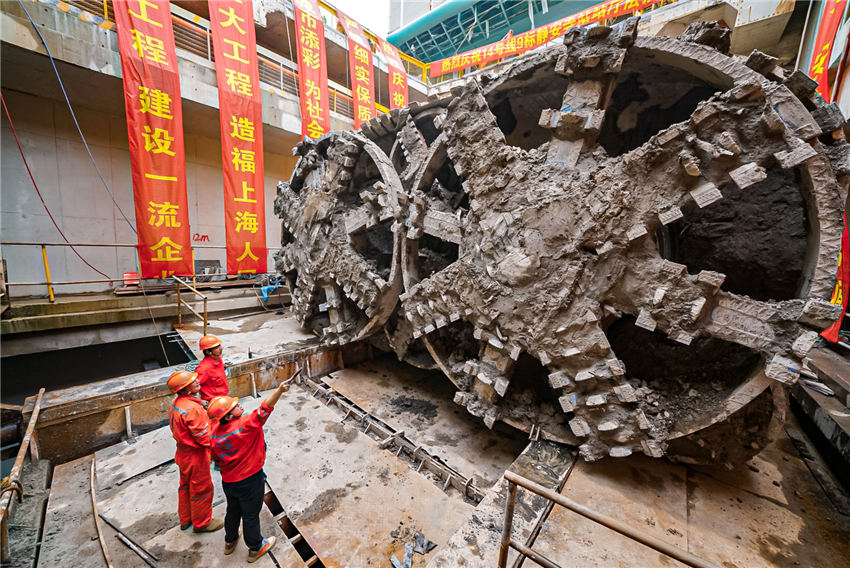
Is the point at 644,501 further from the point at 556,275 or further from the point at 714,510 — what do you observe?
the point at 556,275

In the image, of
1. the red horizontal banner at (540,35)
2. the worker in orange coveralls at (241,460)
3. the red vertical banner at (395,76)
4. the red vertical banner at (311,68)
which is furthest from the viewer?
the red vertical banner at (395,76)

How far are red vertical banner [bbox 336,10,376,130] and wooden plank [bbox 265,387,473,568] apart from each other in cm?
1019

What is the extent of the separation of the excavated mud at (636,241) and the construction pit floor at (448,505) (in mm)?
366

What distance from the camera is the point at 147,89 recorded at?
6.98m

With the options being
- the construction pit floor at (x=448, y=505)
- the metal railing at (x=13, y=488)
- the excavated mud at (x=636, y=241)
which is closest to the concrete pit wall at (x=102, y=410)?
the metal railing at (x=13, y=488)

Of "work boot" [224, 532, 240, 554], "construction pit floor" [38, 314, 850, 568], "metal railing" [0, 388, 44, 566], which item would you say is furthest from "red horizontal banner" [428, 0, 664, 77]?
"metal railing" [0, 388, 44, 566]

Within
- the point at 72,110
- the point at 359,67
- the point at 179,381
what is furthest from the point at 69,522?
the point at 359,67

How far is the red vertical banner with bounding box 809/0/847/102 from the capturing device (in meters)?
5.38

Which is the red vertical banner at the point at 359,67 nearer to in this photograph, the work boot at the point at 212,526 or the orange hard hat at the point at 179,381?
the orange hard hat at the point at 179,381

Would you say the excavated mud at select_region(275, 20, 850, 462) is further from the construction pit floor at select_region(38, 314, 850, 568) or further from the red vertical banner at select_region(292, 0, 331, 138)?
the red vertical banner at select_region(292, 0, 331, 138)

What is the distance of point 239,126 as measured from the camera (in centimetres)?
832

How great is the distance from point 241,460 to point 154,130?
7.99 m

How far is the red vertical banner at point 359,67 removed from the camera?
10.6m

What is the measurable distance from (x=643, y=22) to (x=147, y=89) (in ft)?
43.2
